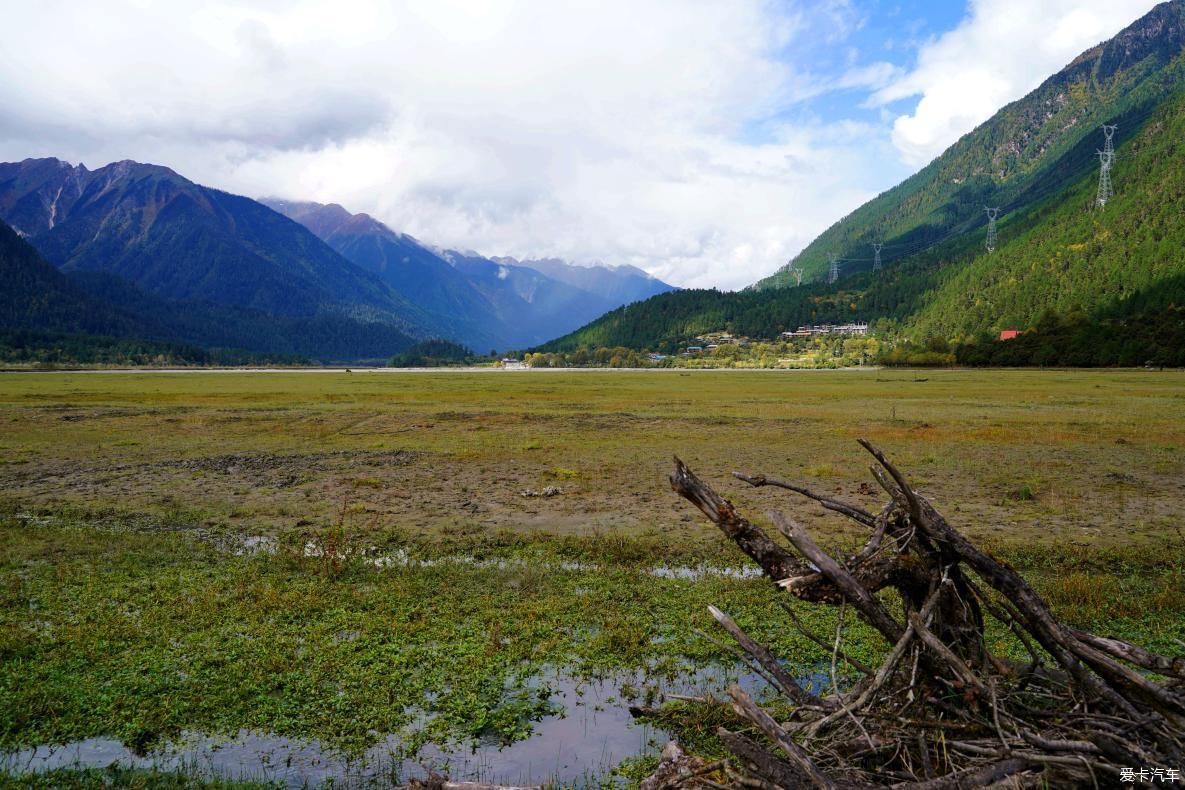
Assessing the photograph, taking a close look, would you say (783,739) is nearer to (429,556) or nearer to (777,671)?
(777,671)

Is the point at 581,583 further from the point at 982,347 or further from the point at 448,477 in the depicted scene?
the point at 982,347

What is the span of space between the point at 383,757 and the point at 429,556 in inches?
315

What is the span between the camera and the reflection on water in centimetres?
720

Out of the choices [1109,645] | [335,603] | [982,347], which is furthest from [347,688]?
[982,347]

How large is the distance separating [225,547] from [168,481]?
33.5 feet

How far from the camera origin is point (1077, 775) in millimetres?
4363

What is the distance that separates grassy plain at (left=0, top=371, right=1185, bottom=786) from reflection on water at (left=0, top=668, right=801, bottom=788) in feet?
0.90

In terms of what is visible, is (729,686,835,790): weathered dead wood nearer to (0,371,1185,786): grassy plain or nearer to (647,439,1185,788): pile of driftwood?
(647,439,1185,788): pile of driftwood

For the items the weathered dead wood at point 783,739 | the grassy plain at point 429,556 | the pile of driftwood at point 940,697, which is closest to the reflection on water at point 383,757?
the grassy plain at point 429,556

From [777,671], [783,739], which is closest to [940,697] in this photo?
[777,671]

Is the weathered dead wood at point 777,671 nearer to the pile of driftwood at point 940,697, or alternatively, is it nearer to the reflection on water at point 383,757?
the pile of driftwood at point 940,697

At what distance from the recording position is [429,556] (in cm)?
1541

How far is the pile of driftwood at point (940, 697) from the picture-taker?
450 centimetres

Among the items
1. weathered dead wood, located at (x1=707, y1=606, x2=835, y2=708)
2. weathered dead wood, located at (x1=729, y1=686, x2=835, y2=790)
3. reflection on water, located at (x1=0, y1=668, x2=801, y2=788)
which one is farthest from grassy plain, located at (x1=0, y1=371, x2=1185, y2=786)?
weathered dead wood, located at (x1=729, y1=686, x2=835, y2=790)
